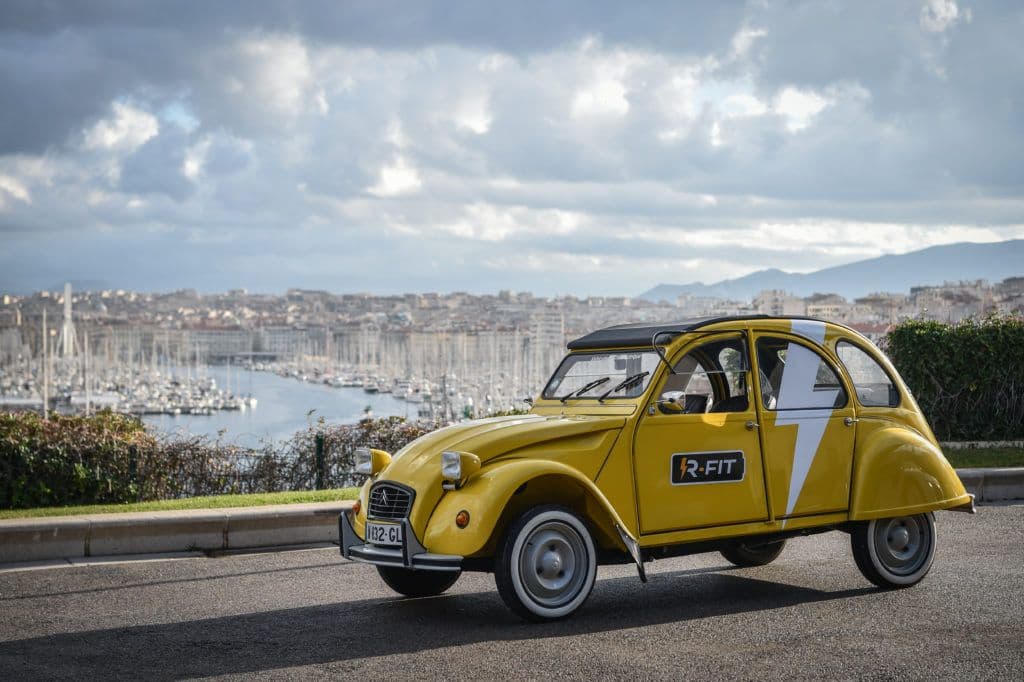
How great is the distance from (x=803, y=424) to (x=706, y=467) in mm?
977

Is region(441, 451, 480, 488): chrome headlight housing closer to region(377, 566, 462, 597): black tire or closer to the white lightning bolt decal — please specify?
region(377, 566, 462, 597): black tire

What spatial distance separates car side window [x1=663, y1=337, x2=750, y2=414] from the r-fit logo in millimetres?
421

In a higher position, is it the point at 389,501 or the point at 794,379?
the point at 794,379

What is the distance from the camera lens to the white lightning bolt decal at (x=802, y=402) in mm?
9117

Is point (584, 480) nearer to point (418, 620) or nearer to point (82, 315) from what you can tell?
point (418, 620)

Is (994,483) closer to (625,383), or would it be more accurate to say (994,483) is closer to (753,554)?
(753,554)

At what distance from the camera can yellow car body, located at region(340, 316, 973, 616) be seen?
321 inches

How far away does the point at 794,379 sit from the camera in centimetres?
935

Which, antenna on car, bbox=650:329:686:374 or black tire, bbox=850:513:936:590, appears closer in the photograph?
antenna on car, bbox=650:329:686:374

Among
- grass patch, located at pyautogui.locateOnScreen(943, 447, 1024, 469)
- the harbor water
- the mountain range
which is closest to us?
grass patch, located at pyautogui.locateOnScreen(943, 447, 1024, 469)

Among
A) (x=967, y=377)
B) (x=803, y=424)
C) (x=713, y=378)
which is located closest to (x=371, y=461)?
(x=713, y=378)

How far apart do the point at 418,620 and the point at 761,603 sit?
252cm

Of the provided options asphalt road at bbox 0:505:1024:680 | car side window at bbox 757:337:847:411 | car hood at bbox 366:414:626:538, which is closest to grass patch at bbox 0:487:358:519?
asphalt road at bbox 0:505:1024:680

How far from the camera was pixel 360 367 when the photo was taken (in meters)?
98.6
